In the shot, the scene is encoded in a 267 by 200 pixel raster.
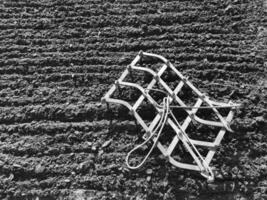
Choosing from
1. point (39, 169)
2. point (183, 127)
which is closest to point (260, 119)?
point (183, 127)

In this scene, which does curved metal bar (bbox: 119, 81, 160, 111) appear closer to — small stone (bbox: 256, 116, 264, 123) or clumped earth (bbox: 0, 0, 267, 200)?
clumped earth (bbox: 0, 0, 267, 200)

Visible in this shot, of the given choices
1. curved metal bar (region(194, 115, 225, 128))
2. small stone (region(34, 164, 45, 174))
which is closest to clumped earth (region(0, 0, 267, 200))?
small stone (region(34, 164, 45, 174))

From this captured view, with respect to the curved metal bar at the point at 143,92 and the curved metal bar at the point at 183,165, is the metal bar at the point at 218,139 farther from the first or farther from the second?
the curved metal bar at the point at 143,92

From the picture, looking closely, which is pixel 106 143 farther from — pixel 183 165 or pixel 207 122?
pixel 207 122

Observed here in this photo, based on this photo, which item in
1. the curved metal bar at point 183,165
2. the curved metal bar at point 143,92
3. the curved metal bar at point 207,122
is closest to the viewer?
the curved metal bar at point 183,165

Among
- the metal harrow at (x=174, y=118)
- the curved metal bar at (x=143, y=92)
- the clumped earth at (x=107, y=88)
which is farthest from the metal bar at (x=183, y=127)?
the curved metal bar at (x=143, y=92)

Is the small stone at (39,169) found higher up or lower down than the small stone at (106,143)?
lower down
